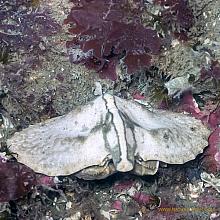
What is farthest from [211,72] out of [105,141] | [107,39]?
[105,141]

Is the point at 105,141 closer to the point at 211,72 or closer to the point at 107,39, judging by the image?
the point at 107,39

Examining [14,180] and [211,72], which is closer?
[14,180]

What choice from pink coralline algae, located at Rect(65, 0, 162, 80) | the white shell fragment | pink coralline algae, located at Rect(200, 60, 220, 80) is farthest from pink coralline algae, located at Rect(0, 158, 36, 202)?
pink coralline algae, located at Rect(200, 60, 220, 80)

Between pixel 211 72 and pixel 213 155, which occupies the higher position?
pixel 211 72

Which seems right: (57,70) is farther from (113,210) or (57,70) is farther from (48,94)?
(113,210)

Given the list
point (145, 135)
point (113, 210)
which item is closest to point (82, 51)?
point (145, 135)

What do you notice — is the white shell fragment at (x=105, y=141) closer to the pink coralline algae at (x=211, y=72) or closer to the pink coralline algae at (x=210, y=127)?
the pink coralline algae at (x=210, y=127)
